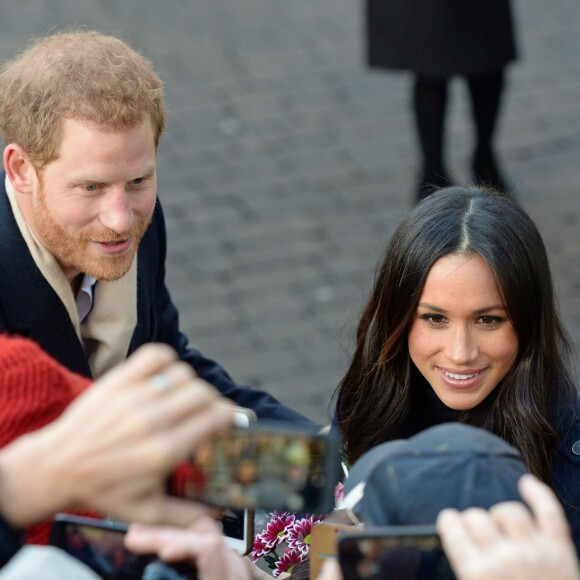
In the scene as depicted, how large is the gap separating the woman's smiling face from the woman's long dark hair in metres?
0.02

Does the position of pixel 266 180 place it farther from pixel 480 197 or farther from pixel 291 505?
pixel 291 505

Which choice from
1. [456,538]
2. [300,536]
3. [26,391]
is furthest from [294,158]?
[456,538]

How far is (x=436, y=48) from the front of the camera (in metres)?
5.52

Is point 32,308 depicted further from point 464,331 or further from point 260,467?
point 260,467

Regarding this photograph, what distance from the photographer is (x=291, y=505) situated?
1702 millimetres

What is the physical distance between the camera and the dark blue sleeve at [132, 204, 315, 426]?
3271 mm

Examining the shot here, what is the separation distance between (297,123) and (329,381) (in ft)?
6.55

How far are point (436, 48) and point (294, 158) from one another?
3.54ft

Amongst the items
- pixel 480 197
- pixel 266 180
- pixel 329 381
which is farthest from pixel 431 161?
pixel 480 197

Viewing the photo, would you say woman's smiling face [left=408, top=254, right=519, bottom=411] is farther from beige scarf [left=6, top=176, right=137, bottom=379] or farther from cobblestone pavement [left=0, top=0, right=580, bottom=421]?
cobblestone pavement [left=0, top=0, right=580, bottom=421]

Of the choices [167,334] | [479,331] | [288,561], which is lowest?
[288,561]

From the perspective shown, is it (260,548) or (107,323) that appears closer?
(260,548)

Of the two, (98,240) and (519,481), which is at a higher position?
(98,240)

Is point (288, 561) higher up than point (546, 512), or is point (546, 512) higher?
point (546, 512)
